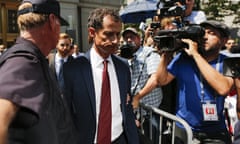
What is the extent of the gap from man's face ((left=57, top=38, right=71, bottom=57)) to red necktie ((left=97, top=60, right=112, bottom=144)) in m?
3.03

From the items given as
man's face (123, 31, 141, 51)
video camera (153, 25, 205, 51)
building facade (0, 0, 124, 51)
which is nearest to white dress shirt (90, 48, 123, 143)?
video camera (153, 25, 205, 51)

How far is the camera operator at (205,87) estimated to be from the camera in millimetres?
2596

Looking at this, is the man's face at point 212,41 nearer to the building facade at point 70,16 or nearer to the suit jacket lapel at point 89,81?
the suit jacket lapel at point 89,81

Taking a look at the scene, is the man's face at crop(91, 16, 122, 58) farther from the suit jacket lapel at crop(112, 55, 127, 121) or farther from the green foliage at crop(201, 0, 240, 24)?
the green foliage at crop(201, 0, 240, 24)

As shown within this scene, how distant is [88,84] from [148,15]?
15.6 feet

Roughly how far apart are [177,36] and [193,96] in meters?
0.53

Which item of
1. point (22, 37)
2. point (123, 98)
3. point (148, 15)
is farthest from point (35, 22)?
point (148, 15)

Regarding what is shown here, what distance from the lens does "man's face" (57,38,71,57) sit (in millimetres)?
5394

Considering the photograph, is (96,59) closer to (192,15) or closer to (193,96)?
(193,96)

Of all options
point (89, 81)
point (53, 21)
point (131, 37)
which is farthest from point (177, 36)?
point (131, 37)

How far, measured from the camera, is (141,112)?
366 centimetres

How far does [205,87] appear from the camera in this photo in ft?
8.77

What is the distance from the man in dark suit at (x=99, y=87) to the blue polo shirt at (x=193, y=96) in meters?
0.51

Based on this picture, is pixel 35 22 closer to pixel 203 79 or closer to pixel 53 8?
pixel 53 8
